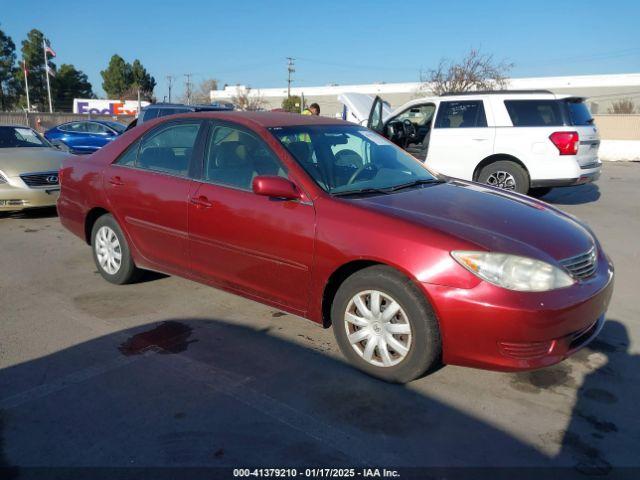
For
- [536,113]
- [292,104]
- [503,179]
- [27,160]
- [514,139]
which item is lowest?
[503,179]

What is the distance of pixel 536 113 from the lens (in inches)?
342

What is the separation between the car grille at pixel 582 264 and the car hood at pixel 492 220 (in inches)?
1.4

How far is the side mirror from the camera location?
3457mm

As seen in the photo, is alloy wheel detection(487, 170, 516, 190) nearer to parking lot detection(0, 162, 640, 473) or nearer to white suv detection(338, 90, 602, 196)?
white suv detection(338, 90, 602, 196)

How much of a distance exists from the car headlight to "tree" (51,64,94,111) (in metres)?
68.1

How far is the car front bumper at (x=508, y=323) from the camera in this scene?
9.23 feet

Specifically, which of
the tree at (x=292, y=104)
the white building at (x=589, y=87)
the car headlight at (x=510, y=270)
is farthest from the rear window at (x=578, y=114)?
the tree at (x=292, y=104)

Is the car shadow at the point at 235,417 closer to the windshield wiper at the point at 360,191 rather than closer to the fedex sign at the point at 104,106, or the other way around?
the windshield wiper at the point at 360,191

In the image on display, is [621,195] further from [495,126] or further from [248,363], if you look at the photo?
[248,363]

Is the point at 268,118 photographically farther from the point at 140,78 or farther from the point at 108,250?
the point at 140,78

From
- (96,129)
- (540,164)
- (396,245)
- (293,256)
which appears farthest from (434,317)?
(96,129)

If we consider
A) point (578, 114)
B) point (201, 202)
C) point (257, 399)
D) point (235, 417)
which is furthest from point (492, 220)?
point (578, 114)

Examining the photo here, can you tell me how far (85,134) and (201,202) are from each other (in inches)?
712

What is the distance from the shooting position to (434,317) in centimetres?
300
